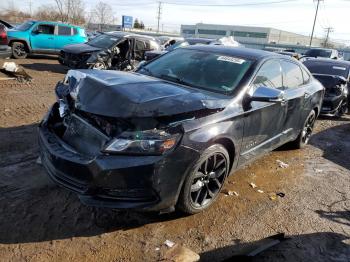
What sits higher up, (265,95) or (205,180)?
(265,95)

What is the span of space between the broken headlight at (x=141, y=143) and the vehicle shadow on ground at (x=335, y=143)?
4.22 m

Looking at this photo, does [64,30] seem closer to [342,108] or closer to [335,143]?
[342,108]

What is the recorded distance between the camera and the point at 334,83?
9789 millimetres

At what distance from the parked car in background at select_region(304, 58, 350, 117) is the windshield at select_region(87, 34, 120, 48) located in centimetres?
703

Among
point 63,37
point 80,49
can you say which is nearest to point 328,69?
A: point 80,49

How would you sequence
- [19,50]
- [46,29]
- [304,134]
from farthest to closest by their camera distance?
[46,29] → [19,50] → [304,134]

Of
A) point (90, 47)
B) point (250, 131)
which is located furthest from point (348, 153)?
point (90, 47)

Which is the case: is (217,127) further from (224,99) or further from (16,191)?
(16,191)

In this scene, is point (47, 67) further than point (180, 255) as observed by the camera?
Yes

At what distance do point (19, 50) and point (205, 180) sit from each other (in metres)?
15.2

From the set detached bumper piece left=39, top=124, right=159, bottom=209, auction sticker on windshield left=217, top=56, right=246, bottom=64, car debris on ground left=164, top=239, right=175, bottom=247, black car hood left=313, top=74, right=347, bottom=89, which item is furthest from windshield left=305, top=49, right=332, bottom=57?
detached bumper piece left=39, top=124, right=159, bottom=209

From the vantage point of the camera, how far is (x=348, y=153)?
277 inches

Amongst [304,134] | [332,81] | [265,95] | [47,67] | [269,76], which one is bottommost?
[47,67]

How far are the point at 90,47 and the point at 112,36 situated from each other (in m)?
0.99
